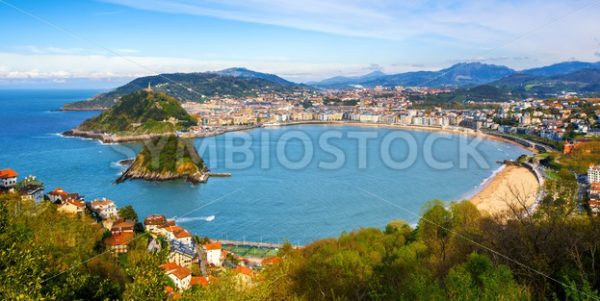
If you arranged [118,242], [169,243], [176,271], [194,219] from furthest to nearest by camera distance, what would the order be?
[194,219] → [169,243] → [118,242] → [176,271]

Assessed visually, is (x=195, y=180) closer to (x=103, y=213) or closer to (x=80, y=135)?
(x=103, y=213)

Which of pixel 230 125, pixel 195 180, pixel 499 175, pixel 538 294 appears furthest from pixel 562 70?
pixel 538 294

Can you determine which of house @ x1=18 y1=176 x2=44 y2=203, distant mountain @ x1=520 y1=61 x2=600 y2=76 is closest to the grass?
house @ x1=18 y1=176 x2=44 y2=203

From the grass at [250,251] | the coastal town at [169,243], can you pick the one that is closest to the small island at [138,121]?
the coastal town at [169,243]

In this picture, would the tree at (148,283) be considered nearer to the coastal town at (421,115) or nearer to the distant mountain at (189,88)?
the coastal town at (421,115)

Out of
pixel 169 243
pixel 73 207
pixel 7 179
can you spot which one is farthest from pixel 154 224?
pixel 7 179

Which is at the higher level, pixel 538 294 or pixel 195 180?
pixel 538 294

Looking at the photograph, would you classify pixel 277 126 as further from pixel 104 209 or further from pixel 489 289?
pixel 489 289
